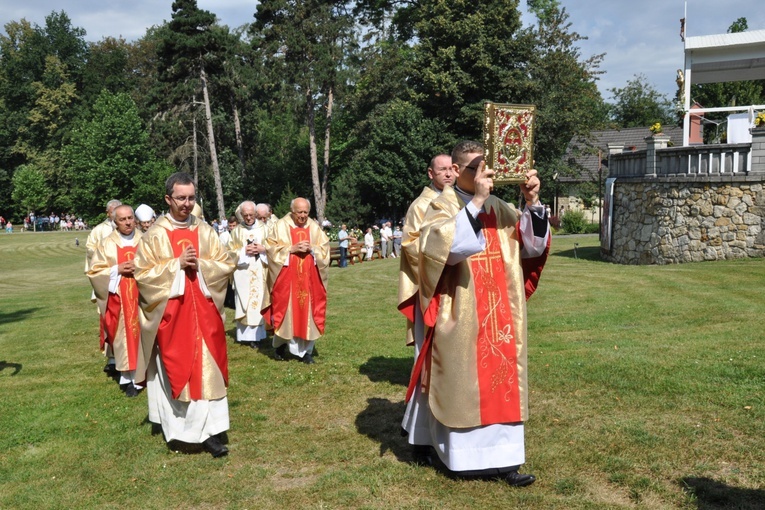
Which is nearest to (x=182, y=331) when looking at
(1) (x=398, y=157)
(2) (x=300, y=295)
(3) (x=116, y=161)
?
(2) (x=300, y=295)

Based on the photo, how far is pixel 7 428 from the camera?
744cm

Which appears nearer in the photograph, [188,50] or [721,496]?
[721,496]

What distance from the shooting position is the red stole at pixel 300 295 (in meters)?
9.98

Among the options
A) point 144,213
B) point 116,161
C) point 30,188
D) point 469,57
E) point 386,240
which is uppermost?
point 469,57

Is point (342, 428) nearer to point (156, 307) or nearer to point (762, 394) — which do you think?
point (156, 307)

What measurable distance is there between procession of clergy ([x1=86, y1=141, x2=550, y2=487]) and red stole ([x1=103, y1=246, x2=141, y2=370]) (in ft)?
0.04

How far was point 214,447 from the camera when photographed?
6363 mm

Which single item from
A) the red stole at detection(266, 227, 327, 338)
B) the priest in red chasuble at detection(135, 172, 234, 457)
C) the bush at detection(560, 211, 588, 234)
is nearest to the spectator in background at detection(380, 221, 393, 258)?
the bush at detection(560, 211, 588, 234)

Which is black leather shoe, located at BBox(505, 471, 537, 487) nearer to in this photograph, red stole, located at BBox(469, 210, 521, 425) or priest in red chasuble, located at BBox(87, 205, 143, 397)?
red stole, located at BBox(469, 210, 521, 425)

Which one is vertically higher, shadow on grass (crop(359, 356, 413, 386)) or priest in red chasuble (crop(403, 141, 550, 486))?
priest in red chasuble (crop(403, 141, 550, 486))

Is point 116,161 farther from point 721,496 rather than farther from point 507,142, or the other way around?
point 721,496

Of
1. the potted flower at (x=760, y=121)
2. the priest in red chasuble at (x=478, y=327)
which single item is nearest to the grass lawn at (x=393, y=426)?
the priest in red chasuble at (x=478, y=327)

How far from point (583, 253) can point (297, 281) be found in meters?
18.0

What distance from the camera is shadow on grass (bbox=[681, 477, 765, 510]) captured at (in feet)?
15.6
